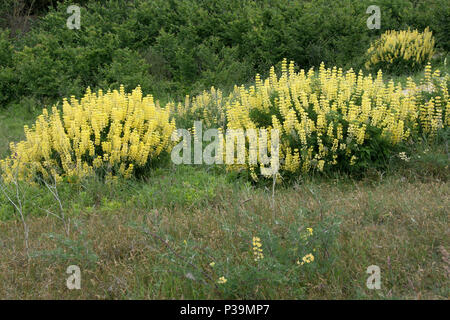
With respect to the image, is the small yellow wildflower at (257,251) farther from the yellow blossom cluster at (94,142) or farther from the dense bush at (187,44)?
the dense bush at (187,44)

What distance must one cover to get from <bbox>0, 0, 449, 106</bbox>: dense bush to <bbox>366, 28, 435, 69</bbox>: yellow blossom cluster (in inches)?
13.3

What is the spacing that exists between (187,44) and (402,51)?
453cm

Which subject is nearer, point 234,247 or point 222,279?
point 222,279

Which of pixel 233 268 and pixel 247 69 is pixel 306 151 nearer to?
pixel 233 268

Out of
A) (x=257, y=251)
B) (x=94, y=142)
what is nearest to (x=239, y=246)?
(x=257, y=251)

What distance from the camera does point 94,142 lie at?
5.62 m

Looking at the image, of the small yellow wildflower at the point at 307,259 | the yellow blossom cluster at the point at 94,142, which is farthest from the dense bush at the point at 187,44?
the small yellow wildflower at the point at 307,259

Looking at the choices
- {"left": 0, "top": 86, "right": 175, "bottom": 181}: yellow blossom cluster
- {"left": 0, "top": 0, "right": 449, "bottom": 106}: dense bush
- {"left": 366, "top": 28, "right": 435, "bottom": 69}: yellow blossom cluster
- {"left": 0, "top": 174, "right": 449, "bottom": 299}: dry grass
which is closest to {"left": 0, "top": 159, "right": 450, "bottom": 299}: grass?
{"left": 0, "top": 174, "right": 449, "bottom": 299}: dry grass

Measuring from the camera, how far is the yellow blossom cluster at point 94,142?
17.7 ft

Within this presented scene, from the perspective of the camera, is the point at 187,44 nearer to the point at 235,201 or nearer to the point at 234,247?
the point at 235,201

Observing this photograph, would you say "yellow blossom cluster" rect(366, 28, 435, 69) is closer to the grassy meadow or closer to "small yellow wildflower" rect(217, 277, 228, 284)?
the grassy meadow

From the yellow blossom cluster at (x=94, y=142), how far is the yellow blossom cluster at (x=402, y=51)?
6.51 m

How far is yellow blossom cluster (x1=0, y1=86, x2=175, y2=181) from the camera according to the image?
539cm

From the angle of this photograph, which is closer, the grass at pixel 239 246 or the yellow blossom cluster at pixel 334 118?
the grass at pixel 239 246
